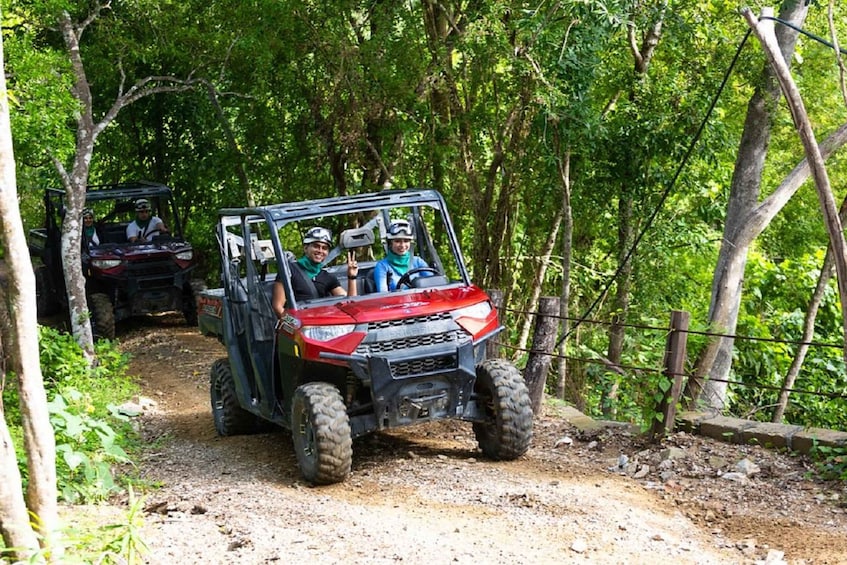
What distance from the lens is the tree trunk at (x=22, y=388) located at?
5055 millimetres

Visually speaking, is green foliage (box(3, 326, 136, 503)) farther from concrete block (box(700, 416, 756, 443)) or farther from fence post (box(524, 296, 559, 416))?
concrete block (box(700, 416, 756, 443))

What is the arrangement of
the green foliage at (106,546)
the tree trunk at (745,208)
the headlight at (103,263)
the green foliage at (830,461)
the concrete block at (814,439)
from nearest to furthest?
the green foliage at (106,546) < the green foliage at (830,461) < the concrete block at (814,439) < the tree trunk at (745,208) < the headlight at (103,263)

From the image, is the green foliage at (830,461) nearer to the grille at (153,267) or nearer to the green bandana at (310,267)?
the green bandana at (310,267)

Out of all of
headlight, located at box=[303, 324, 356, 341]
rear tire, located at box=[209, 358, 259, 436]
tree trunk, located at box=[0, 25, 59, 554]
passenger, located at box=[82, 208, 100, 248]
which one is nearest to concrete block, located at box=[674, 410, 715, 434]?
headlight, located at box=[303, 324, 356, 341]

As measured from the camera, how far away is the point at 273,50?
1580cm

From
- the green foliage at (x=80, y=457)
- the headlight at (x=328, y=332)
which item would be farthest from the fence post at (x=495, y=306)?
the green foliage at (x=80, y=457)

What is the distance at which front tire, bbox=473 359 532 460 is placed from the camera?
830 centimetres

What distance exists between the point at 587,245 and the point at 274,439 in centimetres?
881

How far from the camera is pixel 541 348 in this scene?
9914 millimetres

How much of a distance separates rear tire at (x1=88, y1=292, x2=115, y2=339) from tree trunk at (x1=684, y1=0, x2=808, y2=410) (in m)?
8.04

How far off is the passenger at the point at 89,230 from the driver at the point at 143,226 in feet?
1.54

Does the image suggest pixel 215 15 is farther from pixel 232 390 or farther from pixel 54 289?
pixel 232 390

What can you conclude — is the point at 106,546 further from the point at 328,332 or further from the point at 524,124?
the point at 524,124

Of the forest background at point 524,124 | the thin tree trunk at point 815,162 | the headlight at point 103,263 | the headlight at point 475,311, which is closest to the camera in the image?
the thin tree trunk at point 815,162
